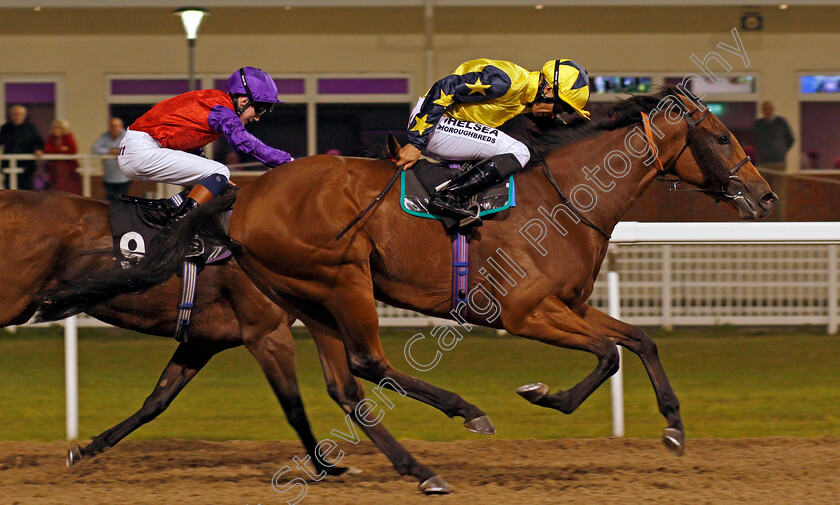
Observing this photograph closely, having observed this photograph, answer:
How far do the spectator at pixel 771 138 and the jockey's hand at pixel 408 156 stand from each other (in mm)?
6323

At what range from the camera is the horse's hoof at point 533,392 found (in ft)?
12.9

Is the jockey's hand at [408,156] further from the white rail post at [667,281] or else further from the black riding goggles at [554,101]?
the white rail post at [667,281]

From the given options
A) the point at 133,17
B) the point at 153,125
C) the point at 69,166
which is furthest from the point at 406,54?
the point at 153,125

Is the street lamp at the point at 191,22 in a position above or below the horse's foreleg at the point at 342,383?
above

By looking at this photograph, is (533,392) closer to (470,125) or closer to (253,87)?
(470,125)

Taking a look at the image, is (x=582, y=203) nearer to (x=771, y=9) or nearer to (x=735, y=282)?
(x=735, y=282)

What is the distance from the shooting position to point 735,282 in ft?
26.2

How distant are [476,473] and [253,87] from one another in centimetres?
181

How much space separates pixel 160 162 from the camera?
14.5 feet

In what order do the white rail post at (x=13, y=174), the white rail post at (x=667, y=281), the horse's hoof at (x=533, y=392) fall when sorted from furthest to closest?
the white rail post at (x=13, y=174)
the white rail post at (x=667, y=281)
the horse's hoof at (x=533, y=392)

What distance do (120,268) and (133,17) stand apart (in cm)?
665

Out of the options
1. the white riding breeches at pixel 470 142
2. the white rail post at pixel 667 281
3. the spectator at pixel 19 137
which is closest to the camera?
the white riding breeches at pixel 470 142

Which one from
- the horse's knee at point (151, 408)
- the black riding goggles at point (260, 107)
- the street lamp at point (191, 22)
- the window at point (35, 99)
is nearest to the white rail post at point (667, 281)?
the black riding goggles at point (260, 107)

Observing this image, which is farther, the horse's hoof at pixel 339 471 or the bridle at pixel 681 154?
the horse's hoof at pixel 339 471
